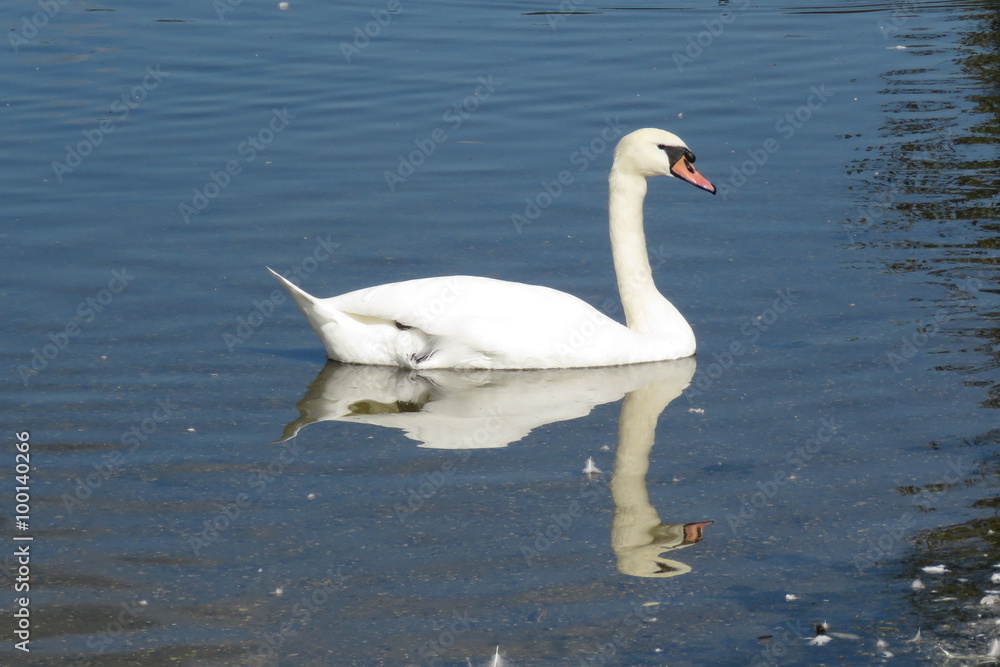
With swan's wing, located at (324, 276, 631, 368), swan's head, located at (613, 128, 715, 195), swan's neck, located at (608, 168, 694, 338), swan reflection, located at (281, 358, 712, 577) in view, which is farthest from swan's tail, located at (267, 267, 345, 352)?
swan's head, located at (613, 128, 715, 195)

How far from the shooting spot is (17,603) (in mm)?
5102

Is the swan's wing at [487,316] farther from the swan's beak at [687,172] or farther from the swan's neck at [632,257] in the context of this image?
the swan's beak at [687,172]

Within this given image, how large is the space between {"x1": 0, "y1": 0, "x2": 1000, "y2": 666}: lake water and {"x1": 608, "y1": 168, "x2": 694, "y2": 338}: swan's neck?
1.17ft

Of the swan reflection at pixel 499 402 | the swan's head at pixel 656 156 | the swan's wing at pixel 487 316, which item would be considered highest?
the swan's head at pixel 656 156

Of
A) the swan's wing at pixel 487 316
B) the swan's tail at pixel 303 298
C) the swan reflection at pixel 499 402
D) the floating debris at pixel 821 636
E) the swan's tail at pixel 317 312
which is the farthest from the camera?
the swan's wing at pixel 487 316

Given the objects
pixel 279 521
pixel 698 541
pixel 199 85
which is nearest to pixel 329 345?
pixel 279 521

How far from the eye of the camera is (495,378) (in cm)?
768

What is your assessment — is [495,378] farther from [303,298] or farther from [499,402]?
[303,298]

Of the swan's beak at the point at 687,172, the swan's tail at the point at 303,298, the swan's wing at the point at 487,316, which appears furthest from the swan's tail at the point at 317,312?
the swan's beak at the point at 687,172

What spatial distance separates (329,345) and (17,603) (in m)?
2.92

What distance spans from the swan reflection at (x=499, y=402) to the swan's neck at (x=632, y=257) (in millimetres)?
307

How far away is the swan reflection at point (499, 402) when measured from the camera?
6.66m

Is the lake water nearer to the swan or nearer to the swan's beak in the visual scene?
the swan

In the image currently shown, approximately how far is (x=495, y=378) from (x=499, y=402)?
0.41 metres
